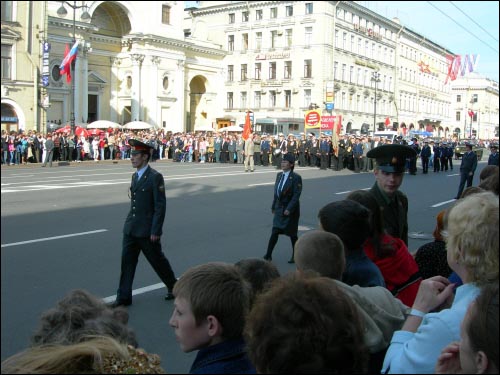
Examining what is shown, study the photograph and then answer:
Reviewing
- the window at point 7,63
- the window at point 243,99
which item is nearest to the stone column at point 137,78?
the window at point 7,63

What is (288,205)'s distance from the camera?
9.07 m

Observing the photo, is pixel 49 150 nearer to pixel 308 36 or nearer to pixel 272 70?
pixel 308 36

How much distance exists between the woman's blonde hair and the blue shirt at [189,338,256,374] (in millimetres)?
969

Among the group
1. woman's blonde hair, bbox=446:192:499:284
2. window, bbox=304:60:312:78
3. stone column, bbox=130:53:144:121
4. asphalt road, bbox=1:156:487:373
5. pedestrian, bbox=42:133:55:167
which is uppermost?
window, bbox=304:60:312:78

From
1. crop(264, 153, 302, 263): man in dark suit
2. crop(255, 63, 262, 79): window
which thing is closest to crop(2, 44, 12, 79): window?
crop(264, 153, 302, 263): man in dark suit

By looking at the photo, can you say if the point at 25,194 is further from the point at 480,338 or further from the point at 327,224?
the point at 480,338

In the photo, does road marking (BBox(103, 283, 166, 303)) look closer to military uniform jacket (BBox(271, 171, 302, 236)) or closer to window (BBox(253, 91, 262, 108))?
military uniform jacket (BBox(271, 171, 302, 236))

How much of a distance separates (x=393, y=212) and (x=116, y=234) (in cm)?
666

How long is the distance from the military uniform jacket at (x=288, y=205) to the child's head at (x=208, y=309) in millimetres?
6775

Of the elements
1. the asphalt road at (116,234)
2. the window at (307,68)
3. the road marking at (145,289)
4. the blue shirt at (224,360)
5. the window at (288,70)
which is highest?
the window at (288,70)

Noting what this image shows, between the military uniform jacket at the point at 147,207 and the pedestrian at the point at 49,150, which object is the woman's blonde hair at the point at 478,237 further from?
the pedestrian at the point at 49,150

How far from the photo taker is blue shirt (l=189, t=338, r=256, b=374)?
2043 millimetres

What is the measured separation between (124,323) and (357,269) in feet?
5.61

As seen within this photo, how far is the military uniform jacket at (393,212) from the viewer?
4620mm
